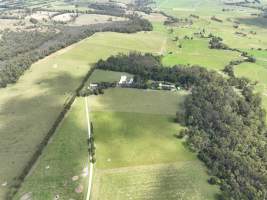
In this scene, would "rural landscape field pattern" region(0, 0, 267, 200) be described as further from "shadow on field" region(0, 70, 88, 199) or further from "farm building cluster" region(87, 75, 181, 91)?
"farm building cluster" region(87, 75, 181, 91)

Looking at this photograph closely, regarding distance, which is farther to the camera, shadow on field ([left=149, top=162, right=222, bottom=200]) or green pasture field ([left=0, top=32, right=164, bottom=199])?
green pasture field ([left=0, top=32, right=164, bottom=199])

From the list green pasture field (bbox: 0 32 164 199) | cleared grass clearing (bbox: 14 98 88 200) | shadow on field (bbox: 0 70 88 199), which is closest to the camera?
cleared grass clearing (bbox: 14 98 88 200)

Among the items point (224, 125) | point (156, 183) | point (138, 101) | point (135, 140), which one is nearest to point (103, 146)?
point (135, 140)

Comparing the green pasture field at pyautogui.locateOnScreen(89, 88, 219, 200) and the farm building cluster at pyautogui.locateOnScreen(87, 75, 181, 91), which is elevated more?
the farm building cluster at pyautogui.locateOnScreen(87, 75, 181, 91)

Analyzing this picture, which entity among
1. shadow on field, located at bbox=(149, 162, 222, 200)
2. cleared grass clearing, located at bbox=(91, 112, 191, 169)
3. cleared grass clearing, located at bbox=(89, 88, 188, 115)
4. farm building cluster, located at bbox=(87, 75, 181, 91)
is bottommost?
shadow on field, located at bbox=(149, 162, 222, 200)

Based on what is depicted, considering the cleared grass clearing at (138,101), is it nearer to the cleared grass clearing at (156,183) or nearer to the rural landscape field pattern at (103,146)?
the rural landscape field pattern at (103,146)

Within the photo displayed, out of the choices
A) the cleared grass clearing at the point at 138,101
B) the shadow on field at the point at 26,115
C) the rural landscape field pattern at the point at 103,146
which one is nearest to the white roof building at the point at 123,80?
the rural landscape field pattern at the point at 103,146

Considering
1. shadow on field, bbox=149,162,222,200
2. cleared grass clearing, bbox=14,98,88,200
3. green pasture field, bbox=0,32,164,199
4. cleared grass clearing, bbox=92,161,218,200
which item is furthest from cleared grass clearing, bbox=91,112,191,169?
green pasture field, bbox=0,32,164,199
